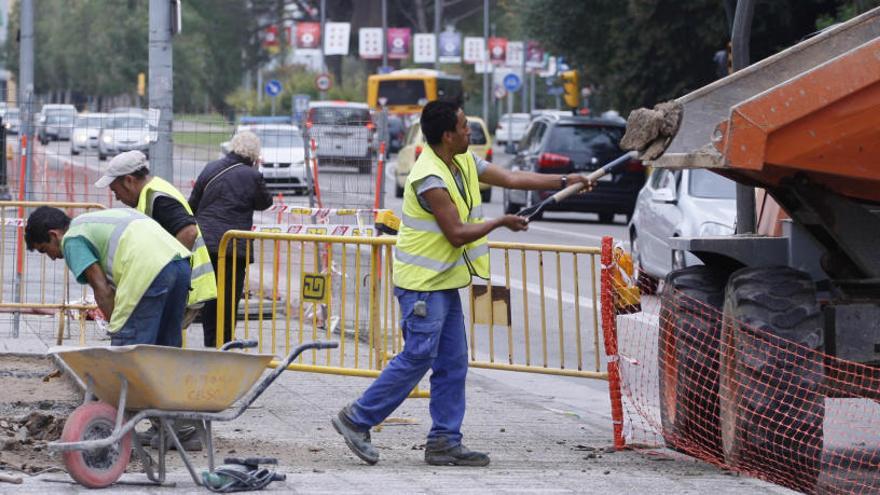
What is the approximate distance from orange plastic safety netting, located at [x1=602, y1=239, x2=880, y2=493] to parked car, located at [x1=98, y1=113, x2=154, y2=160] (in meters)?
7.35

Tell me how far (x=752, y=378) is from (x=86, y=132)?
11.1 metres

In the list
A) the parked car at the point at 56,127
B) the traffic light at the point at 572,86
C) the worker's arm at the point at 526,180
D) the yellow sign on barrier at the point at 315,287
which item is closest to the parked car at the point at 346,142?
the parked car at the point at 56,127

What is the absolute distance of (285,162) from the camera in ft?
71.5

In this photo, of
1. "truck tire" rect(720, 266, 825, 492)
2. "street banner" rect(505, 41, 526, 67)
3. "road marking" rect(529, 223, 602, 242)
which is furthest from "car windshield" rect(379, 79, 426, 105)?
"truck tire" rect(720, 266, 825, 492)

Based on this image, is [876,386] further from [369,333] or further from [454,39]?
[454,39]

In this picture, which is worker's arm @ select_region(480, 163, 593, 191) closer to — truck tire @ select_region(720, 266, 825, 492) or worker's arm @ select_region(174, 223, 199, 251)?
truck tire @ select_region(720, 266, 825, 492)

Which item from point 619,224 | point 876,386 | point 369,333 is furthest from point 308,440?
point 619,224

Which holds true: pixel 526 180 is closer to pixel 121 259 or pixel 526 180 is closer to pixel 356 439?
pixel 356 439

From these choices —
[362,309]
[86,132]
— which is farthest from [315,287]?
[86,132]

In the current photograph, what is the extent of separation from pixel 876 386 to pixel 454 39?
67247 millimetres

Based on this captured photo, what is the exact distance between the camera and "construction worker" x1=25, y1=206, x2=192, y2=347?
25.5 feet

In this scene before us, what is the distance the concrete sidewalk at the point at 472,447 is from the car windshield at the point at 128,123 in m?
4.58

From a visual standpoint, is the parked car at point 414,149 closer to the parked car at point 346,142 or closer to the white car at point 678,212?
the white car at point 678,212

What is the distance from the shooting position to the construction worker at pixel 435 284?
8203 millimetres
